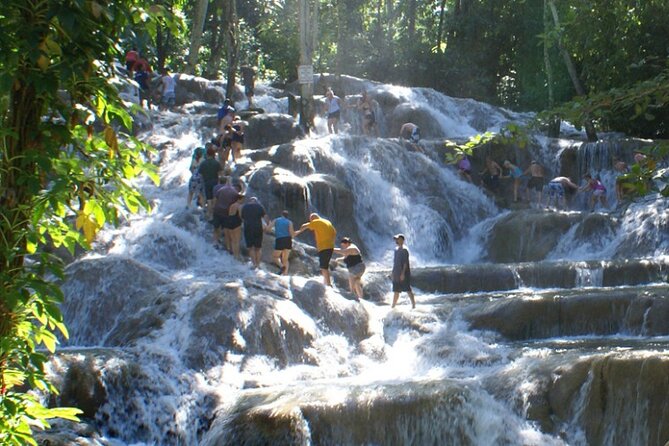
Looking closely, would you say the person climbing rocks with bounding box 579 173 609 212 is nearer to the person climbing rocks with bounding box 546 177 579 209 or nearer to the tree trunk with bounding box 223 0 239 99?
the person climbing rocks with bounding box 546 177 579 209

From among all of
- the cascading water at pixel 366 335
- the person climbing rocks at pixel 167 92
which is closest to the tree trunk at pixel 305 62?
the cascading water at pixel 366 335

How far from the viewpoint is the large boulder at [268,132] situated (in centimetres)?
2644

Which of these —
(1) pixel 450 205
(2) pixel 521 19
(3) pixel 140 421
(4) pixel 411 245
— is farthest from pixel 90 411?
(2) pixel 521 19

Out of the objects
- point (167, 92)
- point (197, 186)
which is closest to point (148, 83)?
point (167, 92)

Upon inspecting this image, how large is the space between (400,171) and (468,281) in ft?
24.8

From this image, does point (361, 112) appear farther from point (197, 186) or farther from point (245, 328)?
point (245, 328)

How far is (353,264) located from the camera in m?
17.2

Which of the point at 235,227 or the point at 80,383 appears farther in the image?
the point at 235,227

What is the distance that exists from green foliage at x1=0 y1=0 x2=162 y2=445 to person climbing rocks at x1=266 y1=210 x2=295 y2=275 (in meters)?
13.8

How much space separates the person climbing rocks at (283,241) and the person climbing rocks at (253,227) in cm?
30

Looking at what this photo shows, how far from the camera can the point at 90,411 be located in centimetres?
1201

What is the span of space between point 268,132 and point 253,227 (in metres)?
9.07

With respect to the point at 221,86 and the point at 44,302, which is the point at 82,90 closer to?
the point at 44,302

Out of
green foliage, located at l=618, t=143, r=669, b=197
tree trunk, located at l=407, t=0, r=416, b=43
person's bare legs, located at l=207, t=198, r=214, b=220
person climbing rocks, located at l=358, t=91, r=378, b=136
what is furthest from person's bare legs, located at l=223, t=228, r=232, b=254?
tree trunk, located at l=407, t=0, r=416, b=43
